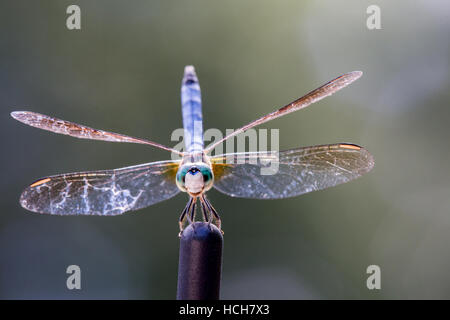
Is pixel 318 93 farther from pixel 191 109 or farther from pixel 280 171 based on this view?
pixel 191 109

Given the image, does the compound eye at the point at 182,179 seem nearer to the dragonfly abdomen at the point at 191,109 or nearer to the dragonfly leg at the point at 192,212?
the dragonfly leg at the point at 192,212

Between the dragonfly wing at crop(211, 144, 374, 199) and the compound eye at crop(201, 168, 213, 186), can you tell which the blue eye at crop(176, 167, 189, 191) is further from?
the dragonfly wing at crop(211, 144, 374, 199)

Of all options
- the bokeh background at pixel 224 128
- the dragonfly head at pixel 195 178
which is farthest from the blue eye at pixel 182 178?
the bokeh background at pixel 224 128

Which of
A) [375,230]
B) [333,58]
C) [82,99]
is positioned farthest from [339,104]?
[82,99]

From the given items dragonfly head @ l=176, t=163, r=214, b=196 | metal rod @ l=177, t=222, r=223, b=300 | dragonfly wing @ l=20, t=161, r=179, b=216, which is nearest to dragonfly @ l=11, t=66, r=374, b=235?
dragonfly wing @ l=20, t=161, r=179, b=216

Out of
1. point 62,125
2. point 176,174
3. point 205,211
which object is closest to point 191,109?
point 176,174
